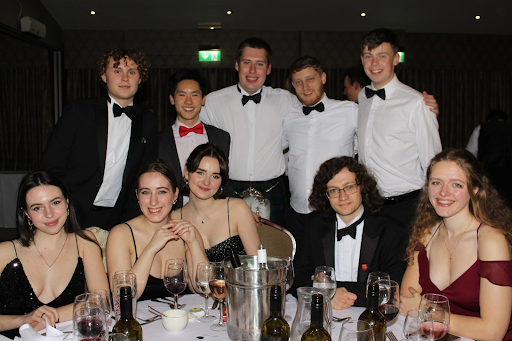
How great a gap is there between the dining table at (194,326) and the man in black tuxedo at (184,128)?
1484 millimetres

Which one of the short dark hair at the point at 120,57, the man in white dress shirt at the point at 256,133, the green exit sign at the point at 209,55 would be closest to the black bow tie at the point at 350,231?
the man in white dress shirt at the point at 256,133

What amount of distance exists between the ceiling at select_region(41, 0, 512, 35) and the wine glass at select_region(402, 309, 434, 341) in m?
6.18

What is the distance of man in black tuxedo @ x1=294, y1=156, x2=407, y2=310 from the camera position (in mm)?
2314

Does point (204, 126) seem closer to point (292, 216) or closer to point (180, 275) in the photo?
point (292, 216)

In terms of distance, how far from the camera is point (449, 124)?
9141 millimetres

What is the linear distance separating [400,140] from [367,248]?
1.02 m

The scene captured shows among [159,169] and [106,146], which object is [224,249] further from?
[106,146]

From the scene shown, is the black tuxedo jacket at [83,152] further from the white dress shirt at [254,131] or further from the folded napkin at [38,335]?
the folded napkin at [38,335]

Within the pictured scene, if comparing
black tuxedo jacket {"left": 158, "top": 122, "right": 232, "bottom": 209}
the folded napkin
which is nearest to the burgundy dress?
the folded napkin

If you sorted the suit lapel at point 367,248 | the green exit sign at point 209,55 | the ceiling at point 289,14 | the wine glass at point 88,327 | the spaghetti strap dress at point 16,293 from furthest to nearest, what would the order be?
the green exit sign at point 209,55 → the ceiling at point 289,14 → the suit lapel at point 367,248 → the spaghetti strap dress at point 16,293 → the wine glass at point 88,327

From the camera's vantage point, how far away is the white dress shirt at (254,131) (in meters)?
3.75

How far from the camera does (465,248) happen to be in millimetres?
1930

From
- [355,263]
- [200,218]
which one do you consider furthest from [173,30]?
[355,263]

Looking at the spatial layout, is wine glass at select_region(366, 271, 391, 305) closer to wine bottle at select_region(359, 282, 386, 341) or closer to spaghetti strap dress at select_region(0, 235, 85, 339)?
wine bottle at select_region(359, 282, 386, 341)
